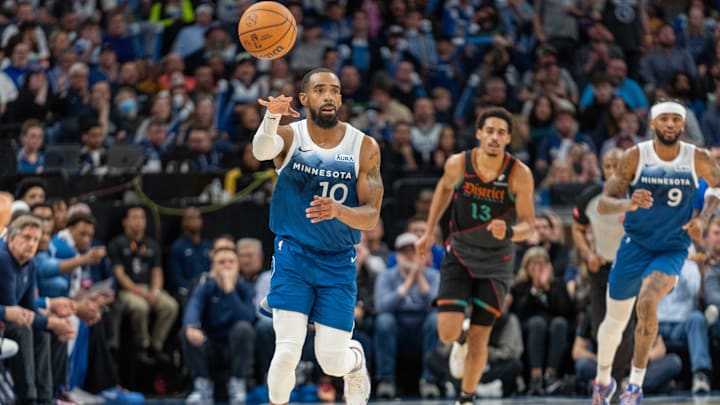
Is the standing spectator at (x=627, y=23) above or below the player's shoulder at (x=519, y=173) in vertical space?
above

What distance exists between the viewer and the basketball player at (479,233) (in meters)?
10.1

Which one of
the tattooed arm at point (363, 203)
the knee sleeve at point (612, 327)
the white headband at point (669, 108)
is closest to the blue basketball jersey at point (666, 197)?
the white headband at point (669, 108)

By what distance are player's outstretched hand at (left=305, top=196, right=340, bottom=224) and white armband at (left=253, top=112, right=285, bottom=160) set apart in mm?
556

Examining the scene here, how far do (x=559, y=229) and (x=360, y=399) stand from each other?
20.5 ft

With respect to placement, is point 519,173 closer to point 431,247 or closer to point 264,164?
point 431,247

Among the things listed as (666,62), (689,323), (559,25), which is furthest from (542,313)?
(559,25)

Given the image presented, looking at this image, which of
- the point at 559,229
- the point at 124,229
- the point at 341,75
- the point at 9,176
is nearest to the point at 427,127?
the point at 341,75

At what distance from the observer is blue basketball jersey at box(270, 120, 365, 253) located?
27.3 feet

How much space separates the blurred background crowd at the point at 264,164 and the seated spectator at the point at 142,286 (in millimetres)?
27

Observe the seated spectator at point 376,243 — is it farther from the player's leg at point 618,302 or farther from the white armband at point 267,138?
the white armband at point 267,138

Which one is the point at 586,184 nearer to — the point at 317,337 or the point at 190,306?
the point at 190,306

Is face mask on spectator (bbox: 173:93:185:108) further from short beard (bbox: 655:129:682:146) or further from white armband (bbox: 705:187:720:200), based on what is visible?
white armband (bbox: 705:187:720:200)

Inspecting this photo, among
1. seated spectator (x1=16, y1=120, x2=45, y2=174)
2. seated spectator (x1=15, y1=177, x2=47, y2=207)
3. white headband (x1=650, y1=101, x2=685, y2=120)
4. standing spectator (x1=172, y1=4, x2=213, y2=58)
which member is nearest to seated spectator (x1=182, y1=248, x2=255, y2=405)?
seated spectator (x1=15, y1=177, x2=47, y2=207)

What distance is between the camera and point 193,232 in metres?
14.5
